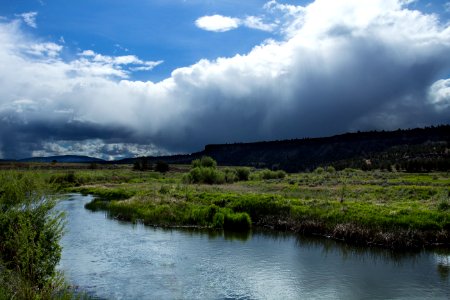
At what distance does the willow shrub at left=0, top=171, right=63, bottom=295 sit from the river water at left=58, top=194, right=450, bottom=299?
3.13 meters

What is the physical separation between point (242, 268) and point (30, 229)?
1346 cm

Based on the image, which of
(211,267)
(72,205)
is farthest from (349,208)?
(72,205)

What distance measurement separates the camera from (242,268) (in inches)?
1069

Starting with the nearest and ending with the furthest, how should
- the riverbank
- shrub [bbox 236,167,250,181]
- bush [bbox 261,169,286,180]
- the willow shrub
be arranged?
A: the willow shrub → the riverbank → shrub [bbox 236,167,250,181] → bush [bbox 261,169,286,180]

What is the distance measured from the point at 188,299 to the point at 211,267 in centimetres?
618

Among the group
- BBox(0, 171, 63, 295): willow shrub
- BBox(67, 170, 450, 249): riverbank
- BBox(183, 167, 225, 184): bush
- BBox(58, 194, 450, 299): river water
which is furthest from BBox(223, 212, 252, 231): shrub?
BBox(183, 167, 225, 184): bush

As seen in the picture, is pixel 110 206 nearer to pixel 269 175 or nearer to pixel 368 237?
pixel 368 237

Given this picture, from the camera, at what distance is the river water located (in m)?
22.7

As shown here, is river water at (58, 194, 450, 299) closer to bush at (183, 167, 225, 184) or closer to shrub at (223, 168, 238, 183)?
Answer: bush at (183, 167, 225, 184)

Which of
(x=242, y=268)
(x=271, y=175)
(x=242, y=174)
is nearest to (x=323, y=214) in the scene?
(x=242, y=268)

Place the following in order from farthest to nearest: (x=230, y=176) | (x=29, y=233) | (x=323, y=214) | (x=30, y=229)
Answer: (x=230, y=176)
(x=323, y=214)
(x=30, y=229)
(x=29, y=233)

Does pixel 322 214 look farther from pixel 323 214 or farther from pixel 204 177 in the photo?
pixel 204 177

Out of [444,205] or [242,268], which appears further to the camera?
[444,205]

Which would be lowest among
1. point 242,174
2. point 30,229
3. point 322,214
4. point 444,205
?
point 322,214
